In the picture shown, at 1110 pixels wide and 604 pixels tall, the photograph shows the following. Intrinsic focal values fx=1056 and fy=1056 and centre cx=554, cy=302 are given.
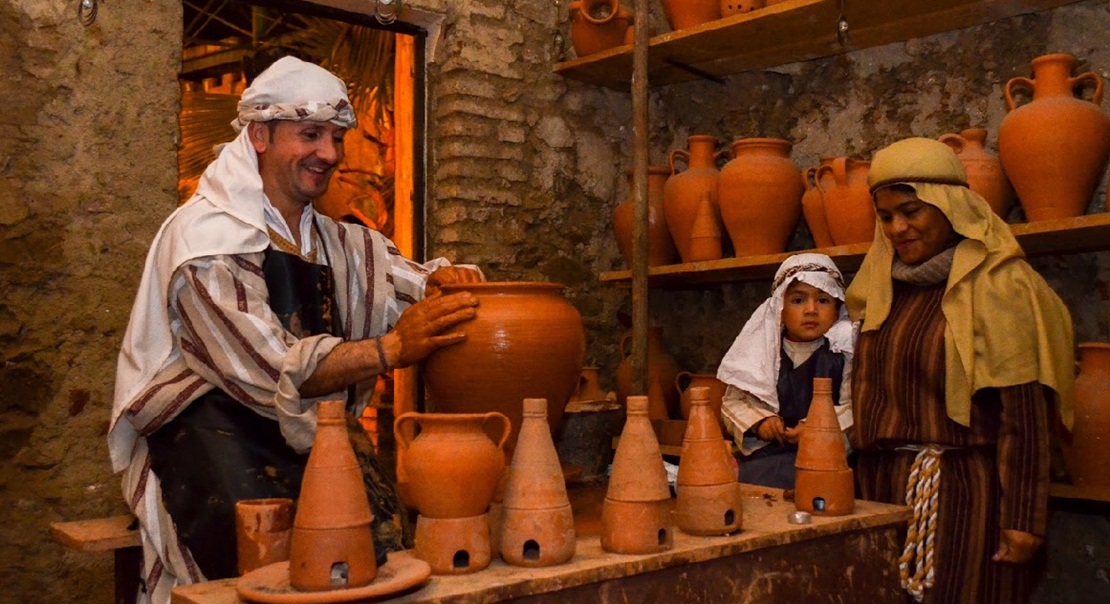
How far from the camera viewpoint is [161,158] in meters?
3.74

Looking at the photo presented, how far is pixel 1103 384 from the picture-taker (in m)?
3.27

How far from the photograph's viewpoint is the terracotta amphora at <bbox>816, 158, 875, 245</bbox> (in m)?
3.88

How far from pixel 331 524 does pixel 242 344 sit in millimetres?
832

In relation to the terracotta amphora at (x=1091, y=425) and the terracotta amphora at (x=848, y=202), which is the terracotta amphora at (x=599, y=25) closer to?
the terracotta amphora at (x=848, y=202)

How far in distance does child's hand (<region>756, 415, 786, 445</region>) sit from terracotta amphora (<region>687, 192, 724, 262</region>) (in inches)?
41.8

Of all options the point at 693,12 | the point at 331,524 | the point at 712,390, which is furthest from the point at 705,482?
the point at 693,12

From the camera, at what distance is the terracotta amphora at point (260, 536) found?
6.44 feet

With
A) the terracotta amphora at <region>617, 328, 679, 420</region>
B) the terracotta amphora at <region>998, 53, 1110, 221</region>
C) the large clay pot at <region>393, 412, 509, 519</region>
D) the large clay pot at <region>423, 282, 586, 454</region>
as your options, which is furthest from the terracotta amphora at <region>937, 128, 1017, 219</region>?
the large clay pot at <region>393, 412, 509, 519</region>

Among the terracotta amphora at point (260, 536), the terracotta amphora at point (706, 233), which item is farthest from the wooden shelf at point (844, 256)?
the terracotta amphora at point (260, 536)

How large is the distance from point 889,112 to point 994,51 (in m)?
0.48

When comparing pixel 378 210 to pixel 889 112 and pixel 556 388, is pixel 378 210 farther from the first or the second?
pixel 556 388

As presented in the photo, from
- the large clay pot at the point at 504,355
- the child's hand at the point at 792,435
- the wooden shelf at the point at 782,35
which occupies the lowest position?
the child's hand at the point at 792,435

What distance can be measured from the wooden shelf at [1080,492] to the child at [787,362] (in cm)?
72

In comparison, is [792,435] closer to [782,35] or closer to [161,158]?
[782,35]
